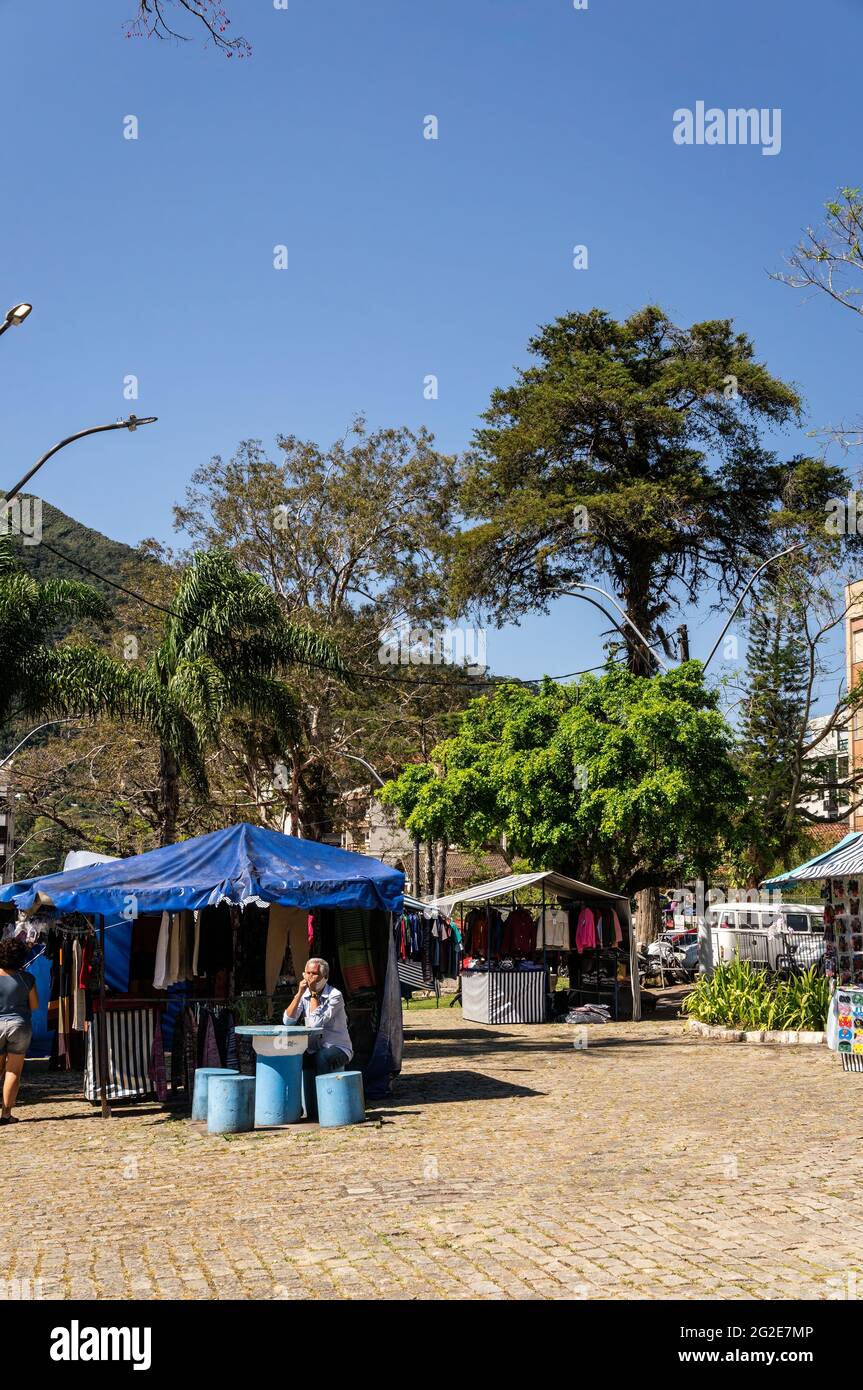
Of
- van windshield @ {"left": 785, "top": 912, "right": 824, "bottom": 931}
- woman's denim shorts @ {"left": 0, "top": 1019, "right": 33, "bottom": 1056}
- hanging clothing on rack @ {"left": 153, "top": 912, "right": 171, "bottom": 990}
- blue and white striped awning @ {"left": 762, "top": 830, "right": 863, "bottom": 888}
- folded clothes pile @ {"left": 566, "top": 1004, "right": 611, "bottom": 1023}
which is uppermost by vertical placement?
blue and white striped awning @ {"left": 762, "top": 830, "right": 863, "bottom": 888}

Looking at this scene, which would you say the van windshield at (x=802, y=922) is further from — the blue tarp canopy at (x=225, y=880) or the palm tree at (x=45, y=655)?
the blue tarp canopy at (x=225, y=880)

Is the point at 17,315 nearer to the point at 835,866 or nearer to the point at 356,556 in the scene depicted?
the point at 835,866

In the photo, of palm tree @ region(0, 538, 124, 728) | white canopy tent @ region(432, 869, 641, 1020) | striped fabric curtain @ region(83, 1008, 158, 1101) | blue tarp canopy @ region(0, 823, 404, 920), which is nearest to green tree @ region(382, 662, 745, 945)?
white canopy tent @ region(432, 869, 641, 1020)

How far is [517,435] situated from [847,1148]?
30353 millimetres

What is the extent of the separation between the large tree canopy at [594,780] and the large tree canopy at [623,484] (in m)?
8.02

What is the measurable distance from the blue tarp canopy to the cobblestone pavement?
87.4 inches

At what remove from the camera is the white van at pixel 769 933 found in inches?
1224

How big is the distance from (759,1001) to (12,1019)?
1334cm

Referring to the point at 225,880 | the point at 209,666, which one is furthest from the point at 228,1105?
the point at 209,666

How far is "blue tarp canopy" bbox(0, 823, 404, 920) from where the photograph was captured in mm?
13750

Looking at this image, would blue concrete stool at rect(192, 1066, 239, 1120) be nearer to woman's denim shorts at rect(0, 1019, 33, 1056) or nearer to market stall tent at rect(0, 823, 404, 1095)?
market stall tent at rect(0, 823, 404, 1095)

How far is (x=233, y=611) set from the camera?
1030 inches

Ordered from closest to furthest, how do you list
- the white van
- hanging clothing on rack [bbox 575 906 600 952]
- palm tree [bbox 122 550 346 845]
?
palm tree [bbox 122 550 346 845] < hanging clothing on rack [bbox 575 906 600 952] < the white van

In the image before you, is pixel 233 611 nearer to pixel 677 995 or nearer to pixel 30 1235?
pixel 677 995
